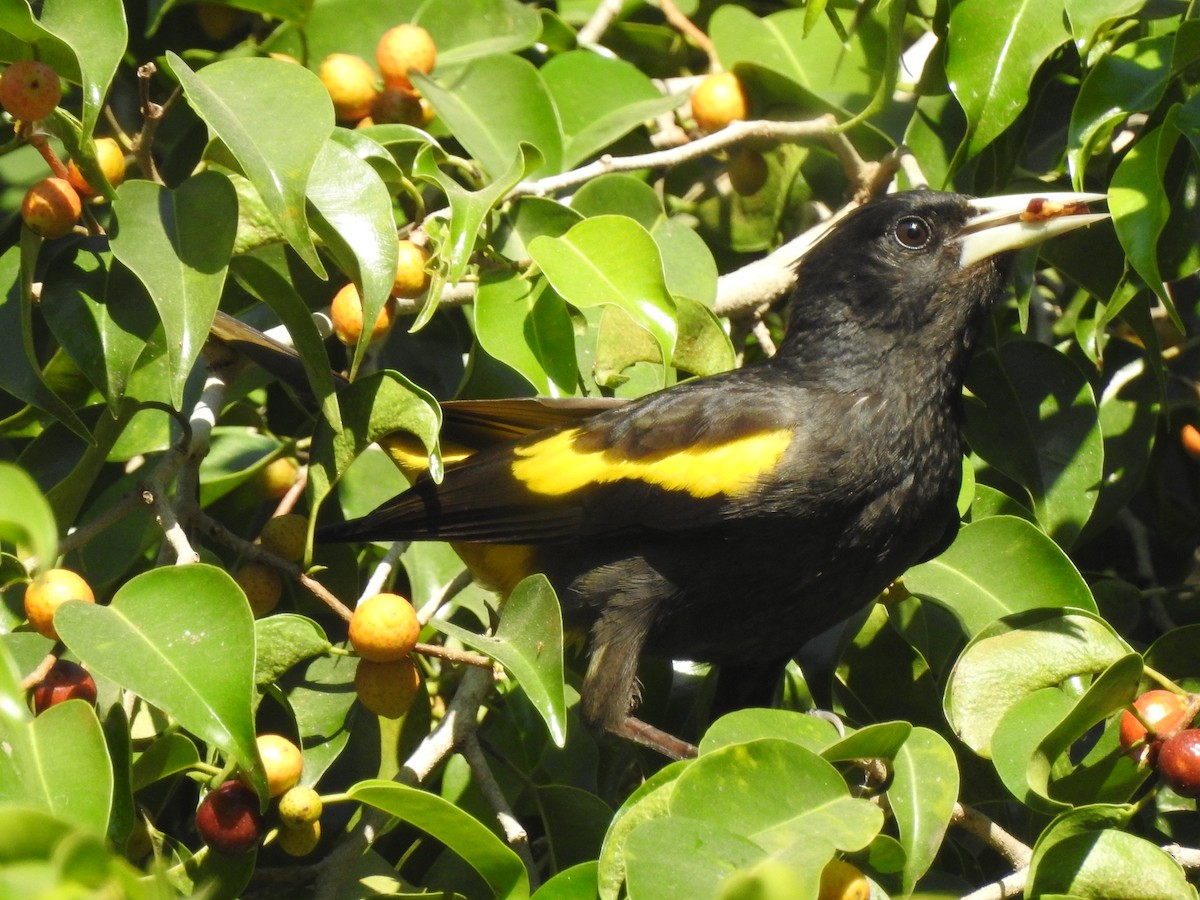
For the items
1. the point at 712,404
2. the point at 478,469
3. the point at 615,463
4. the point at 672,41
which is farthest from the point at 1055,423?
the point at 672,41

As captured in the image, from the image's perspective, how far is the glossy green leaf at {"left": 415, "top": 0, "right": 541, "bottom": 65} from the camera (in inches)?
128

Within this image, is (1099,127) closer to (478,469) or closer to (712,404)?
(712,404)

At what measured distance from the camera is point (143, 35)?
10.7ft

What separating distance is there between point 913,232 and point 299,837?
1.94 metres

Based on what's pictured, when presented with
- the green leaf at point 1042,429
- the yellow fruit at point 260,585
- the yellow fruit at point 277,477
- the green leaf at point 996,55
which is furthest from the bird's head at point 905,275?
the yellow fruit at point 260,585

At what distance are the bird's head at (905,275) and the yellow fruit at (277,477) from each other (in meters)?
1.25

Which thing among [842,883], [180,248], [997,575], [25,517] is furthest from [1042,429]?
[25,517]

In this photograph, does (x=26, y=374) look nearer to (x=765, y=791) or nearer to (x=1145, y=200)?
(x=765, y=791)

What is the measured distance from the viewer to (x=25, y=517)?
100 centimetres

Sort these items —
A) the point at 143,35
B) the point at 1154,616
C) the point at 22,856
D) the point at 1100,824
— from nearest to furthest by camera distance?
the point at 22,856 < the point at 1100,824 < the point at 1154,616 < the point at 143,35

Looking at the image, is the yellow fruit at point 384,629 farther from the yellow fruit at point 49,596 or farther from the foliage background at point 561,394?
the yellow fruit at point 49,596

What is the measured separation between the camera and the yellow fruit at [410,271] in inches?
101

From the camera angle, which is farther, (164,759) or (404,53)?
(404,53)

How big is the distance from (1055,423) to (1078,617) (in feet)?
2.12
